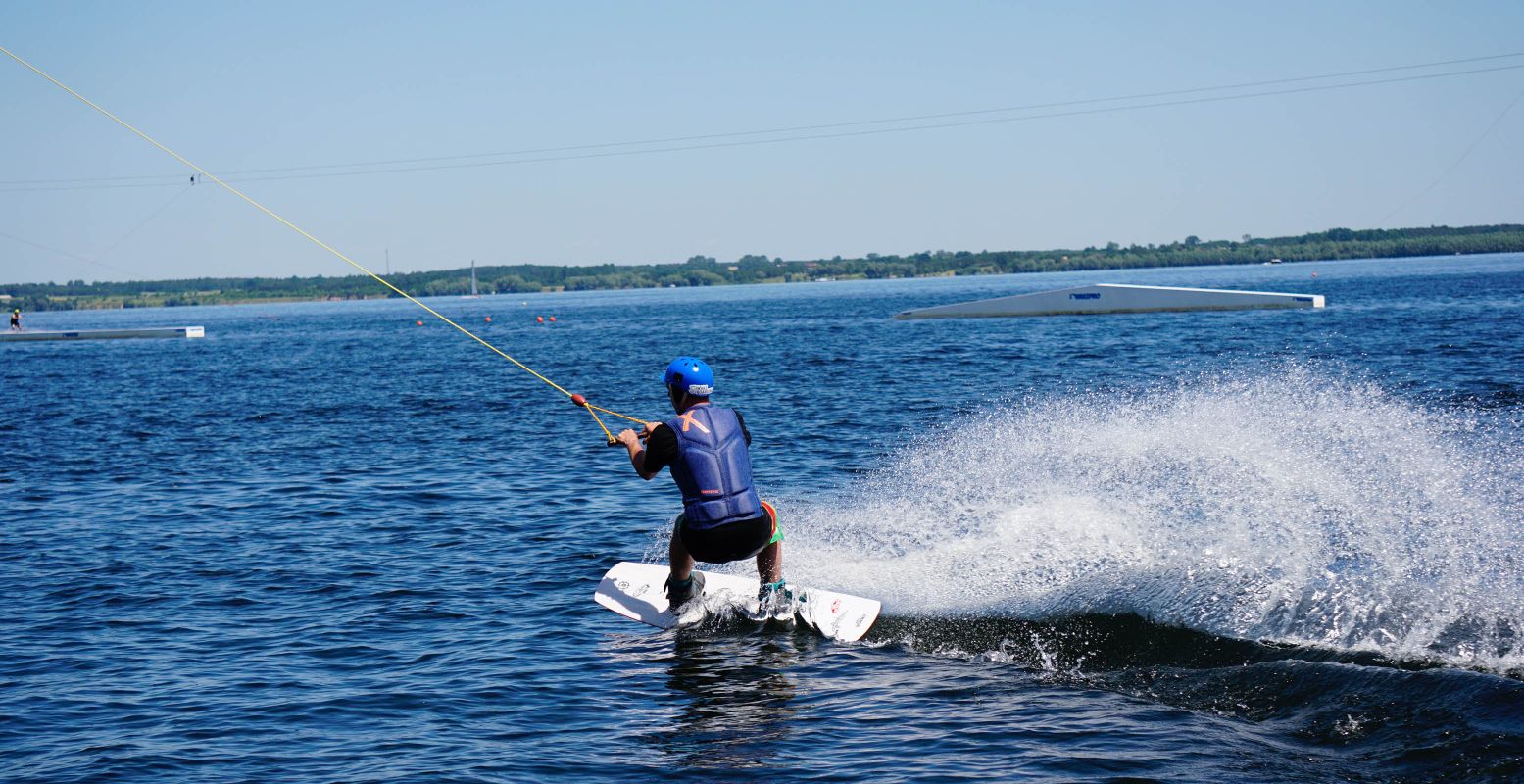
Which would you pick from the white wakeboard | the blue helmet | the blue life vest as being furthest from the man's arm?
the white wakeboard

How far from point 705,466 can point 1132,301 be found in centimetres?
7008

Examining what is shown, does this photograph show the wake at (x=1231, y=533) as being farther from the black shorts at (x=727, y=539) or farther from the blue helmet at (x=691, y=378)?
the blue helmet at (x=691, y=378)

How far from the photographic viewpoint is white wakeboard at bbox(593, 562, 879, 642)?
36.4 feet

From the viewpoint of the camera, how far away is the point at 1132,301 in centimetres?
7656

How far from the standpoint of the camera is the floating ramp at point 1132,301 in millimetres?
74188

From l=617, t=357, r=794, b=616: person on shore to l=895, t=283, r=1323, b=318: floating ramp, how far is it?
67.1 meters

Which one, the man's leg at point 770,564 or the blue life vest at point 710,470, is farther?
the man's leg at point 770,564

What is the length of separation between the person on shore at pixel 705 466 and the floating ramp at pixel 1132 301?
67143 mm

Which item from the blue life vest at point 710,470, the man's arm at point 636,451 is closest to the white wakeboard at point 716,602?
the blue life vest at point 710,470

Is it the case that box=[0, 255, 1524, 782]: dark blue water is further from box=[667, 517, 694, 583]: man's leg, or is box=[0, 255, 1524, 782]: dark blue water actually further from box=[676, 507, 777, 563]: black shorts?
box=[676, 507, 777, 563]: black shorts

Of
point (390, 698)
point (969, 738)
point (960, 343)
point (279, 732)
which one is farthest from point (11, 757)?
point (960, 343)

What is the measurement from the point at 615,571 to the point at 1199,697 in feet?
19.3

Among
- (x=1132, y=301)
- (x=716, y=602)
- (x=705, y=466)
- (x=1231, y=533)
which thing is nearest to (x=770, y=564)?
(x=716, y=602)

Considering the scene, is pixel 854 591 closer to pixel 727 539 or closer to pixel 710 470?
pixel 727 539
